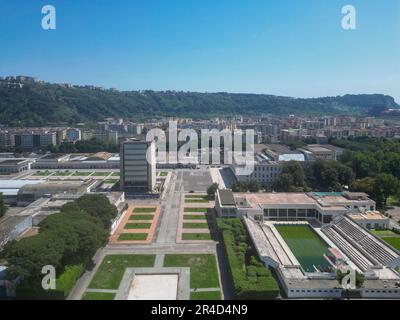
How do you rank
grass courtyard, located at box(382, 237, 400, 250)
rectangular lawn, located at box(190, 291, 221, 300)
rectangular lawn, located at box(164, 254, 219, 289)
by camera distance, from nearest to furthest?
rectangular lawn, located at box(190, 291, 221, 300), rectangular lawn, located at box(164, 254, 219, 289), grass courtyard, located at box(382, 237, 400, 250)

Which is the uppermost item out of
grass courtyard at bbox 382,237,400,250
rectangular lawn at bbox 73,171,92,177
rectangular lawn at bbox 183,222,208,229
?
rectangular lawn at bbox 73,171,92,177

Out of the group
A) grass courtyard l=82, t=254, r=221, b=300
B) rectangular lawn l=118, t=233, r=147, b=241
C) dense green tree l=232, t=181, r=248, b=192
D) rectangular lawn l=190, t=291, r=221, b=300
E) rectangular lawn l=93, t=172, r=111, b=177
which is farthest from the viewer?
rectangular lawn l=93, t=172, r=111, b=177

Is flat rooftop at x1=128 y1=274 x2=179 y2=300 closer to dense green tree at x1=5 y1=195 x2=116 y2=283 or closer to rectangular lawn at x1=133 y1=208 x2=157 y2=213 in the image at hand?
dense green tree at x1=5 y1=195 x2=116 y2=283

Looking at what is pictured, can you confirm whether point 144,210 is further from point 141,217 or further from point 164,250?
point 164,250

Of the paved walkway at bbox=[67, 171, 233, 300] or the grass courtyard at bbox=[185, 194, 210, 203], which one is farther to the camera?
the grass courtyard at bbox=[185, 194, 210, 203]

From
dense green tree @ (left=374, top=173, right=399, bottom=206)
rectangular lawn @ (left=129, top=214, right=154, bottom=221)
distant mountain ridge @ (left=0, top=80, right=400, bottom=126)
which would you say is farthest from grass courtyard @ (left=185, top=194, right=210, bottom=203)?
distant mountain ridge @ (left=0, top=80, right=400, bottom=126)

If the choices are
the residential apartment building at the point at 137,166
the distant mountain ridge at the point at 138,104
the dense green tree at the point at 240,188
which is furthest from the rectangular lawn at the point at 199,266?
the distant mountain ridge at the point at 138,104
